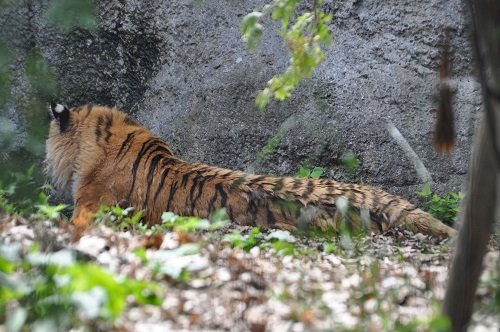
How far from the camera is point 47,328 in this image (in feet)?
6.53

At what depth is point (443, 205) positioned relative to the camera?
5367 millimetres

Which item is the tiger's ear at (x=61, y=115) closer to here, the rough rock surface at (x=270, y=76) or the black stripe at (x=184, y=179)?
the rough rock surface at (x=270, y=76)

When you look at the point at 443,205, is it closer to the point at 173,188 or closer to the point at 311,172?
the point at 311,172

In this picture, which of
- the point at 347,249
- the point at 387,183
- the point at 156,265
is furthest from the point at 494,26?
the point at 387,183

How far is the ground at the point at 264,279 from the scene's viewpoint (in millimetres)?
2248

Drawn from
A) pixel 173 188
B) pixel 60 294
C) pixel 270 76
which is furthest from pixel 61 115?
pixel 60 294

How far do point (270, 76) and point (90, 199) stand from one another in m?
1.90

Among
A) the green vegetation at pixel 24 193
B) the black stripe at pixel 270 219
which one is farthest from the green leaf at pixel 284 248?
the black stripe at pixel 270 219

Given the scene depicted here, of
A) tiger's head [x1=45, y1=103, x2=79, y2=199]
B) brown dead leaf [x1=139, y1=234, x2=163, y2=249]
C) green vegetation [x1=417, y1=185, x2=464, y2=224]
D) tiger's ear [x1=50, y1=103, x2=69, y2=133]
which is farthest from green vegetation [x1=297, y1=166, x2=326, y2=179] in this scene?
brown dead leaf [x1=139, y1=234, x2=163, y2=249]

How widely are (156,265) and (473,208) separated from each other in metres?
1.13

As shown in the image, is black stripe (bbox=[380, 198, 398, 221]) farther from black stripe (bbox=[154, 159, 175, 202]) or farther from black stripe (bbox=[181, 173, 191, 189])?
black stripe (bbox=[154, 159, 175, 202])

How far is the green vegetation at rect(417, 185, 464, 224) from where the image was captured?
5.30m

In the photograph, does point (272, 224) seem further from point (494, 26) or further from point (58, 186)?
point (494, 26)

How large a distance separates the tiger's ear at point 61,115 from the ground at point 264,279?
6.49 feet
